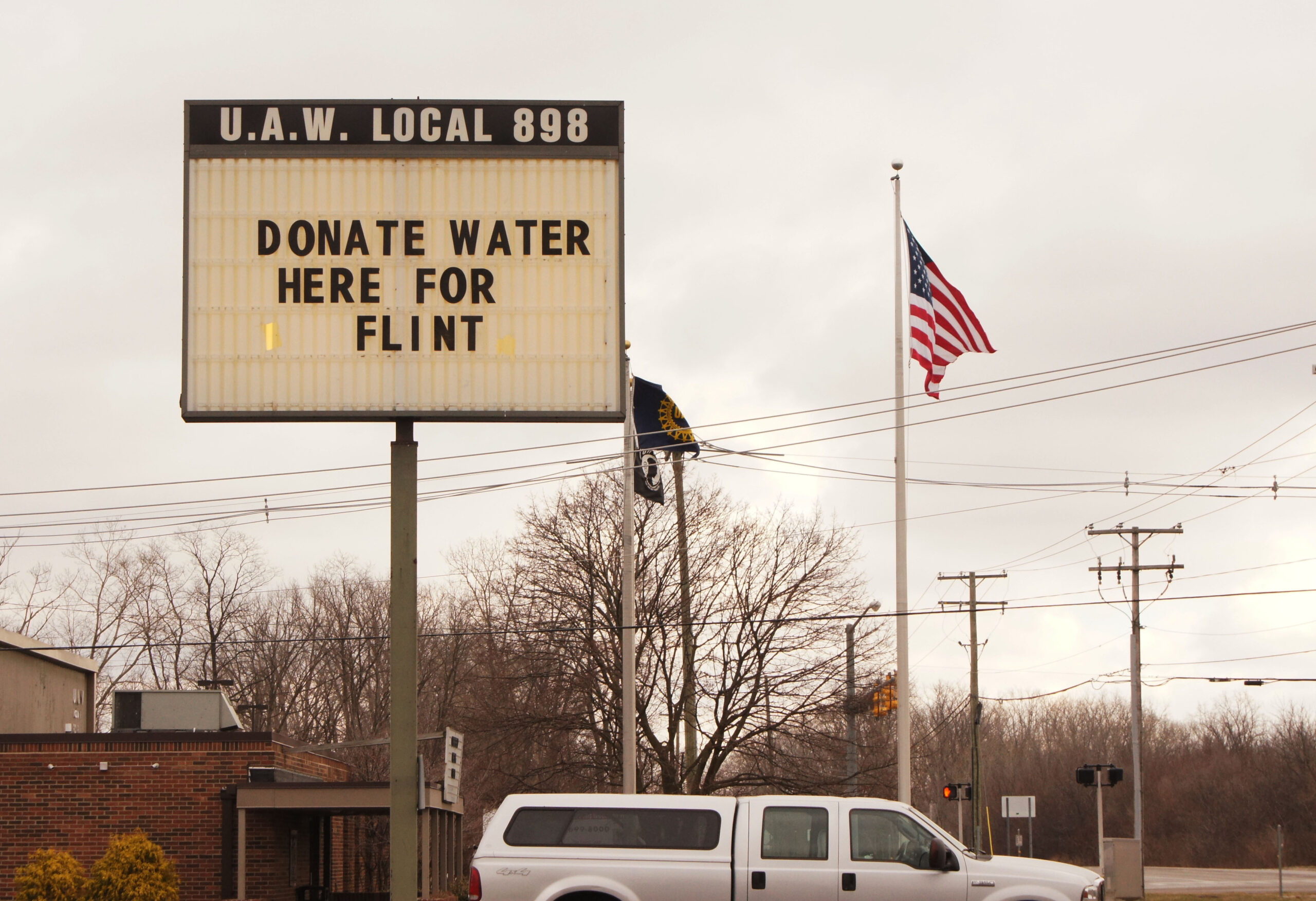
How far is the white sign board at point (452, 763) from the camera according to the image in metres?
20.6

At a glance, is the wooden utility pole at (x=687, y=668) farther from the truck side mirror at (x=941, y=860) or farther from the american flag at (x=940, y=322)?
the truck side mirror at (x=941, y=860)

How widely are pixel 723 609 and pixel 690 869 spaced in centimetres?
1897

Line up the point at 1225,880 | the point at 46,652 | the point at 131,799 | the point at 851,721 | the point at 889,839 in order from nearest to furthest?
the point at 889,839
the point at 131,799
the point at 851,721
the point at 46,652
the point at 1225,880

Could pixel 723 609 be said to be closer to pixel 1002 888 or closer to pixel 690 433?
pixel 690 433

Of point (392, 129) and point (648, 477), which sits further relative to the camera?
point (648, 477)

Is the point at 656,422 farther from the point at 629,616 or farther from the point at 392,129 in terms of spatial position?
the point at 392,129

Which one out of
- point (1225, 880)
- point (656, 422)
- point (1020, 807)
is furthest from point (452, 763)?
point (1225, 880)

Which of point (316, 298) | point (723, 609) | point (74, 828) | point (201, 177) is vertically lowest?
point (74, 828)

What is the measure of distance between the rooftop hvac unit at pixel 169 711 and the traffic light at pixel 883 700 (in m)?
13.8

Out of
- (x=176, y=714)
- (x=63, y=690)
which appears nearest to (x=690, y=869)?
(x=176, y=714)

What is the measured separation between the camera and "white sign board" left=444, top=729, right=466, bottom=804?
2061 centimetres

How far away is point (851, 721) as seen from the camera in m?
31.1

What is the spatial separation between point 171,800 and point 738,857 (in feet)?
48.5

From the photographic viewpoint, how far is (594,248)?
36.6ft
